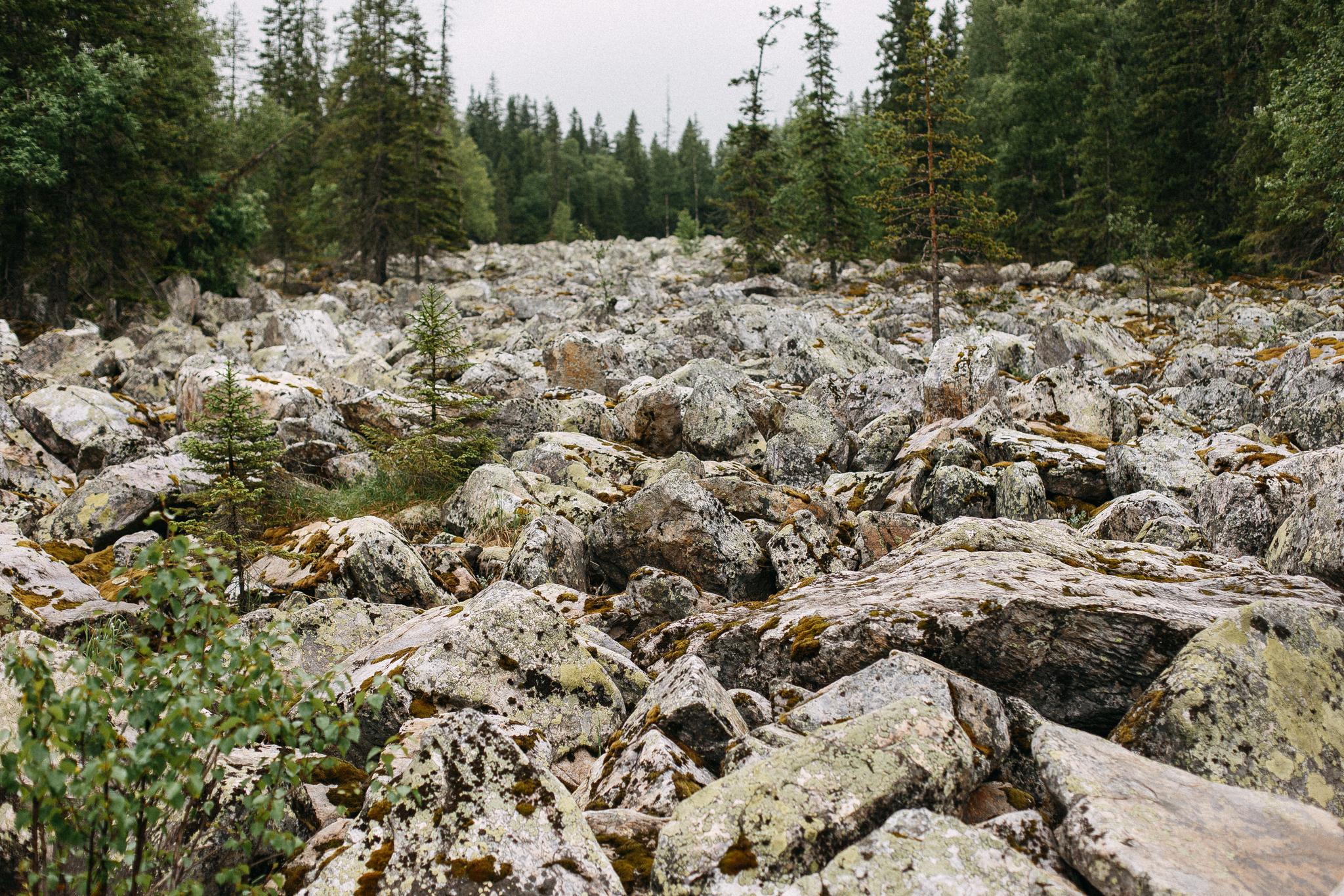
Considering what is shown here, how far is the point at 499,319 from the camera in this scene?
2812 centimetres

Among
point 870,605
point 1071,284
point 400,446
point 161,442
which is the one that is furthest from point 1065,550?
point 1071,284

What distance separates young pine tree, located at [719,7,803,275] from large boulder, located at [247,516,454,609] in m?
31.5

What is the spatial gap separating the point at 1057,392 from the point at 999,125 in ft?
152

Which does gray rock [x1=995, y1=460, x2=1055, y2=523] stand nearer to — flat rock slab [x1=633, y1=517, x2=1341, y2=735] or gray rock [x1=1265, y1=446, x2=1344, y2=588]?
flat rock slab [x1=633, y1=517, x2=1341, y2=735]

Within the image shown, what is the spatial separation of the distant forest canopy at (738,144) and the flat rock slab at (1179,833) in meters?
21.3

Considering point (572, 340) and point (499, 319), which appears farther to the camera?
point (499, 319)

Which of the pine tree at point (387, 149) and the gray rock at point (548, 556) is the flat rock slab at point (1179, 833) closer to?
the gray rock at point (548, 556)

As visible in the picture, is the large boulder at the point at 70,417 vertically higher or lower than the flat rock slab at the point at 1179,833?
higher

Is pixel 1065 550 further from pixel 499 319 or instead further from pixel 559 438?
pixel 499 319

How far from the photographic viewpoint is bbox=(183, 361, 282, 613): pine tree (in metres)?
7.42

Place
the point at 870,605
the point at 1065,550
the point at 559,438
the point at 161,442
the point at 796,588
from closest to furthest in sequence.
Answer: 1. the point at 870,605
2. the point at 1065,550
3. the point at 796,588
4. the point at 559,438
5. the point at 161,442

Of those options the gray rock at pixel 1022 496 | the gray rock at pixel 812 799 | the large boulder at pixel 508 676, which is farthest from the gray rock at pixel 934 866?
the gray rock at pixel 1022 496

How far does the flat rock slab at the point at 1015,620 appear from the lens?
4555 millimetres

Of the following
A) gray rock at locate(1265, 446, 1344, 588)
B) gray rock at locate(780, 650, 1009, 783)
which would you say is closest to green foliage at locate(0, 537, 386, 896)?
gray rock at locate(780, 650, 1009, 783)
